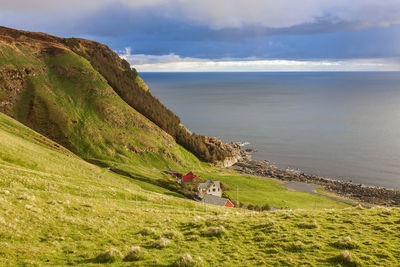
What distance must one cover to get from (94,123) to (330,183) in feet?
261

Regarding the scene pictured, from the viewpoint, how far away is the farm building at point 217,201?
62.8 metres

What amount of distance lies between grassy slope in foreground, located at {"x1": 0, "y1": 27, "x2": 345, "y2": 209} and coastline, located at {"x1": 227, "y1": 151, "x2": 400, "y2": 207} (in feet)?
36.4

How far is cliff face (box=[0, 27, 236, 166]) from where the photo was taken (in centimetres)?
8312

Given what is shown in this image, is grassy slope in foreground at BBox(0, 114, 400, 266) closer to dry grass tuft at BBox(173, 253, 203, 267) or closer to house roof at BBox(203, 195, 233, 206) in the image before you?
dry grass tuft at BBox(173, 253, 203, 267)

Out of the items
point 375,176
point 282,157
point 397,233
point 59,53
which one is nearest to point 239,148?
point 282,157

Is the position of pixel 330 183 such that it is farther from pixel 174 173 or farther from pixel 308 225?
pixel 308 225

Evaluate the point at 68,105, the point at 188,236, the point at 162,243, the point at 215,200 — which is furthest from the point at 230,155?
the point at 162,243

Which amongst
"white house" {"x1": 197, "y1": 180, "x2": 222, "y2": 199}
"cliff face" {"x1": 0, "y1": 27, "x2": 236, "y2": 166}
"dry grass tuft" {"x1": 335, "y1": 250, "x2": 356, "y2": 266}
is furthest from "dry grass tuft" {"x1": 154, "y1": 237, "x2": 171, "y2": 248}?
"cliff face" {"x1": 0, "y1": 27, "x2": 236, "y2": 166}

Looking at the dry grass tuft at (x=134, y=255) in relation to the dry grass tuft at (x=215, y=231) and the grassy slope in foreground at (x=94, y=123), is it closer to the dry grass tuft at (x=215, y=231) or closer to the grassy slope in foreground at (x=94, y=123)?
the dry grass tuft at (x=215, y=231)

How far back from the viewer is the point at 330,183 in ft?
331

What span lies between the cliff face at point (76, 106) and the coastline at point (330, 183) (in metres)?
10.4

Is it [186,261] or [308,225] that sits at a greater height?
[186,261]

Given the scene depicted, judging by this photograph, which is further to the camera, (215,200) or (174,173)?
(174,173)

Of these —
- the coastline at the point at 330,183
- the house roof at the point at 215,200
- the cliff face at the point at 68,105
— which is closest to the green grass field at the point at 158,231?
the house roof at the point at 215,200
